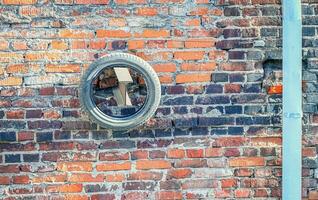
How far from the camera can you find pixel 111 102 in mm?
2936

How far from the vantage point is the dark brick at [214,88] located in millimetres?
3008

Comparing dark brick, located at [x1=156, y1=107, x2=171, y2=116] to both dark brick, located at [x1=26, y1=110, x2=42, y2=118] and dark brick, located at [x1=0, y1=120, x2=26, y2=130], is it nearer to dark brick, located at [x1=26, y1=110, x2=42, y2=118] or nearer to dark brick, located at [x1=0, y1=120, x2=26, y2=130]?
dark brick, located at [x1=26, y1=110, x2=42, y2=118]

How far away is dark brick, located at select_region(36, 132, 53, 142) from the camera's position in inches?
116

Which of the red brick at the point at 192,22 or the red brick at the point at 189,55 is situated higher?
the red brick at the point at 192,22

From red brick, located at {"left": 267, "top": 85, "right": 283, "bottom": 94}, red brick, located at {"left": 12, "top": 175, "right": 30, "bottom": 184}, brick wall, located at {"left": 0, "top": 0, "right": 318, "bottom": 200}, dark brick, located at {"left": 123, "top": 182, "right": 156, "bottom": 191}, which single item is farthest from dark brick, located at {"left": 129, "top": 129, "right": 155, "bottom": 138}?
red brick, located at {"left": 267, "top": 85, "right": 283, "bottom": 94}

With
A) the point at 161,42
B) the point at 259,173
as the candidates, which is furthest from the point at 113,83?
the point at 259,173

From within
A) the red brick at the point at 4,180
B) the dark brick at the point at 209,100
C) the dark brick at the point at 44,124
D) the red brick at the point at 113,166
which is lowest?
the red brick at the point at 4,180

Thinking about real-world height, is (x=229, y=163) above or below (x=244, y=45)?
below

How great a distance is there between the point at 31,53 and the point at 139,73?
0.75m

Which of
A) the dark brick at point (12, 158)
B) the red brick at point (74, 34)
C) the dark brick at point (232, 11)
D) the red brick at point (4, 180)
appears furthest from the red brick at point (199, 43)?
the red brick at point (4, 180)

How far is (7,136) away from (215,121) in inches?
56.0

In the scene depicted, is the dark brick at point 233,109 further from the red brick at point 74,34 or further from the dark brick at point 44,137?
the dark brick at point 44,137

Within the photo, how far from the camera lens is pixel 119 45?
296 cm

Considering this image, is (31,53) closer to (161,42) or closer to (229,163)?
(161,42)
